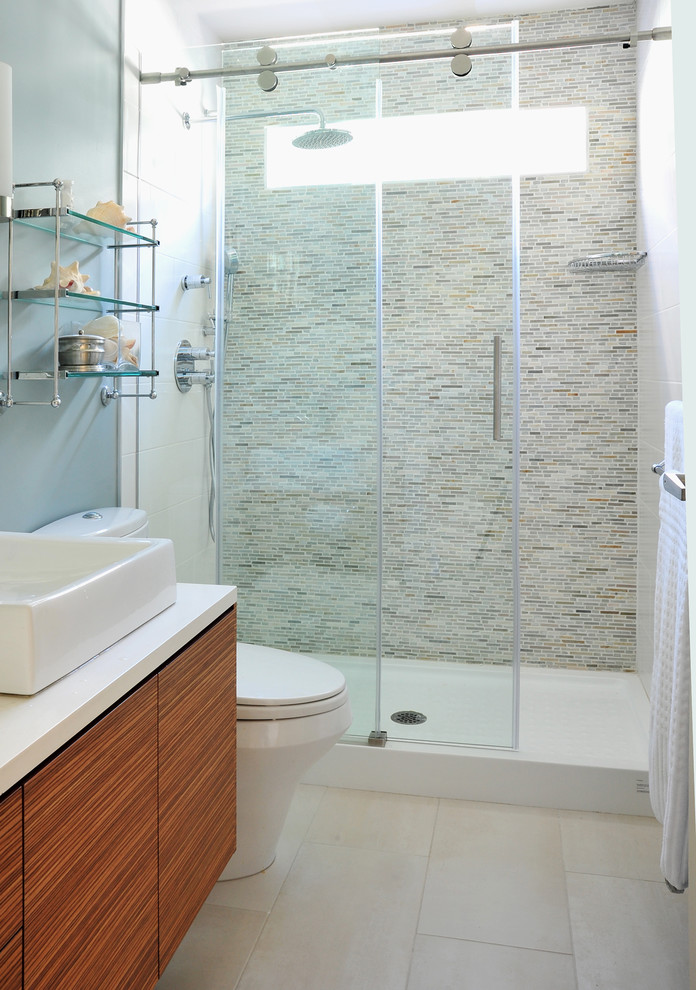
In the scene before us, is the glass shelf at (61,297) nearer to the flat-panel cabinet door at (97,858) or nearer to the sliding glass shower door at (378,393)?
the sliding glass shower door at (378,393)

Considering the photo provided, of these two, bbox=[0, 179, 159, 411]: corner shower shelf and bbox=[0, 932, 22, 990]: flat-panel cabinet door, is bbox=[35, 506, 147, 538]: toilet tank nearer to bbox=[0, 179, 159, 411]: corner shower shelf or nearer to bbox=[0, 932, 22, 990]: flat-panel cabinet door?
bbox=[0, 179, 159, 411]: corner shower shelf

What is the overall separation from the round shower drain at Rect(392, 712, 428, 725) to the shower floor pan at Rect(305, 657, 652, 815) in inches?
0.7

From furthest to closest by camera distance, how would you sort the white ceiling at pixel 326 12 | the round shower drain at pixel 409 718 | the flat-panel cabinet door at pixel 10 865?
the white ceiling at pixel 326 12
the round shower drain at pixel 409 718
the flat-panel cabinet door at pixel 10 865

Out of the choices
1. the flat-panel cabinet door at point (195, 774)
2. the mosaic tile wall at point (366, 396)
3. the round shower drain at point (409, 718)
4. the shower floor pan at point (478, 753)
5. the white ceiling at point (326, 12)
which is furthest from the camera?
the white ceiling at point (326, 12)

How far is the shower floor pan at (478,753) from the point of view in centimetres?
243

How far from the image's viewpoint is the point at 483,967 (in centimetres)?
174

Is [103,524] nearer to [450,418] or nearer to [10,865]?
[450,418]

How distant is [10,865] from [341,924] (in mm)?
1187

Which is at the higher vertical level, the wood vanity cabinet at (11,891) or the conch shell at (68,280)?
the conch shell at (68,280)

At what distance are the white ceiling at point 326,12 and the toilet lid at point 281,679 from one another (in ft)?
7.27

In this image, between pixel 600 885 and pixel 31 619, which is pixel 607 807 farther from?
pixel 31 619

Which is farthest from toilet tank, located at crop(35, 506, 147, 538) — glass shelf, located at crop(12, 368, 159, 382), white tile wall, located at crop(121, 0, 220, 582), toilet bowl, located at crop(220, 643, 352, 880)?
toilet bowl, located at crop(220, 643, 352, 880)

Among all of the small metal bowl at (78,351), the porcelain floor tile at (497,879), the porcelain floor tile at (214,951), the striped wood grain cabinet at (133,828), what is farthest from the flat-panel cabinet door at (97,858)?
the small metal bowl at (78,351)

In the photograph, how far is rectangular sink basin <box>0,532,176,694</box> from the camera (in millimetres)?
1052
